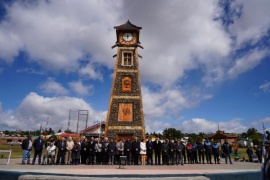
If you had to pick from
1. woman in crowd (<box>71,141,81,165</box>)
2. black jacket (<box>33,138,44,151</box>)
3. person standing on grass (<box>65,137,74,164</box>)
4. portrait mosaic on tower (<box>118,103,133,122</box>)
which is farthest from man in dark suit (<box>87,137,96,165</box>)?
portrait mosaic on tower (<box>118,103,133,122</box>)

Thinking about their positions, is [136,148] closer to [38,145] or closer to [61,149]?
[61,149]

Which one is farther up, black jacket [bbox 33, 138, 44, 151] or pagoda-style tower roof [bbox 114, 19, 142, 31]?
pagoda-style tower roof [bbox 114, 19, 142, 31]

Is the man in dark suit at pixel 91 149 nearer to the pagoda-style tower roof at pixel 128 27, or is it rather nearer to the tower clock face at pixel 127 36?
the tower clock face at pixel 127 36

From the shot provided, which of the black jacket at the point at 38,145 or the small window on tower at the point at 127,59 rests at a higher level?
the small window on tower at the point at 127,59

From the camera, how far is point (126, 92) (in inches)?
925

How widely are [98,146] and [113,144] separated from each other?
0.99 metres

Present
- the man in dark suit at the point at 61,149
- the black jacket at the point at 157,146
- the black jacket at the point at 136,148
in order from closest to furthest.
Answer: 1. the man in dark suit at the point at 61,149
2. the black jacket at the point at 136,148
3. the black jacket at the point at 157,146

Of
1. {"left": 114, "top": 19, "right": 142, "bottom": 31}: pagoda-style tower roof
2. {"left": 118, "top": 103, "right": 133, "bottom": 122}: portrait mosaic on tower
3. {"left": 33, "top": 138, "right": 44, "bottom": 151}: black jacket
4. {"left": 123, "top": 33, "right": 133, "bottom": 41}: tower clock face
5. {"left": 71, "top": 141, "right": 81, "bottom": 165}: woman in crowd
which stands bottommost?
{"left": 71, "top": 141, "right": 81, "bottom": 165}: woman in crowd

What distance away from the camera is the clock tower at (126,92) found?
877 inches

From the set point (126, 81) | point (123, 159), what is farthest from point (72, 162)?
point (126, 81)

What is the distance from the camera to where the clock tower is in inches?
877

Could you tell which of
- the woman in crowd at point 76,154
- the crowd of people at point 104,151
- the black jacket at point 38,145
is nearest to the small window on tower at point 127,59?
the crowd of people at point 104,151

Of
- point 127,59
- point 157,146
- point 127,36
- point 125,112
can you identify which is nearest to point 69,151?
point 157,146

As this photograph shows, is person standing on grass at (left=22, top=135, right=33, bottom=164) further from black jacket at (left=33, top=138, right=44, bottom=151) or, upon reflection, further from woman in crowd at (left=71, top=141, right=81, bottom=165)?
woman in crowd at (left=71, top=141, right=81, bottom=165)
